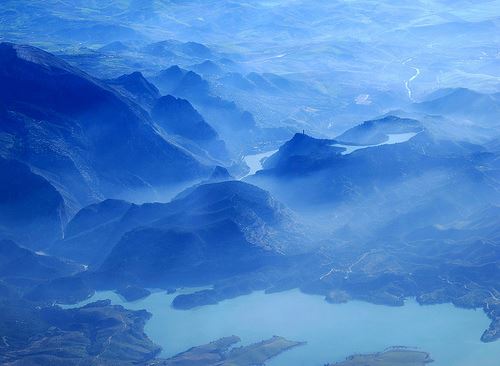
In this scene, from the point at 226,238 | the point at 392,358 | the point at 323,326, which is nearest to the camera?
the point at 392,358

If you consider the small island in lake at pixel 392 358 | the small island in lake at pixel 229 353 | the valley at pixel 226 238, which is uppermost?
the valley at pixel 226 238

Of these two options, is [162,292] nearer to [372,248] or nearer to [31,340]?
[31,340]

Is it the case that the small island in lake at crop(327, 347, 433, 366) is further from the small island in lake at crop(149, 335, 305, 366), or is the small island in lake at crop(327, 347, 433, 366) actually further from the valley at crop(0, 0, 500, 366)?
the small island in lake at crop(149, 335, 305, 366)

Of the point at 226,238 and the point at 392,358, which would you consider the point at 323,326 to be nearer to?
the point at 392,358

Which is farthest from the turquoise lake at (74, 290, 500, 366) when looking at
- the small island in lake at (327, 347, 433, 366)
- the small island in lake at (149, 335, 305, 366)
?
the small island in lake at (327, 347, 433, 366)

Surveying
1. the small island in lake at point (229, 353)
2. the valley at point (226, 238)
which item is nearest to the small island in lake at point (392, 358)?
the valley at point (226, 238)

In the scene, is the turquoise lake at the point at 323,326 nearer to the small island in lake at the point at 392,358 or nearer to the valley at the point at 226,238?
the valley at the point at 226,238

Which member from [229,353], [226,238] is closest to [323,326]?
[229,353]

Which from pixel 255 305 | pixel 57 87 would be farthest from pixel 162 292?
pixel 57 87
